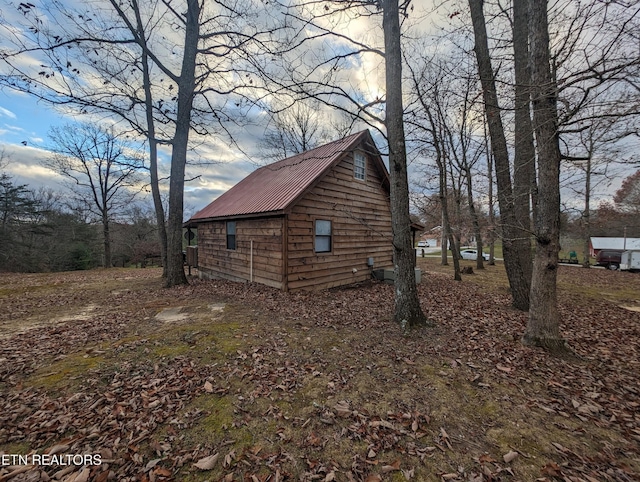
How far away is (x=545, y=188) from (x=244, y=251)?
875cm

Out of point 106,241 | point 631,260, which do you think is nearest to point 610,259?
point 631,260

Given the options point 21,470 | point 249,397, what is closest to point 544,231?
point 249,397

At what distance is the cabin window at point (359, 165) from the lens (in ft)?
34.2

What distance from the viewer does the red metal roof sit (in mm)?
8234

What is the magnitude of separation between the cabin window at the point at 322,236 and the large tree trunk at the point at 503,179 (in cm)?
527

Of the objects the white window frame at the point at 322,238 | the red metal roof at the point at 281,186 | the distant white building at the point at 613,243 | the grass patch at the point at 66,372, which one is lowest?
the grass patch at the point at 66,372

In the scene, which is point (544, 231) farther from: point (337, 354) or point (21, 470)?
point (21, 470)

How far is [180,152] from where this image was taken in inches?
350

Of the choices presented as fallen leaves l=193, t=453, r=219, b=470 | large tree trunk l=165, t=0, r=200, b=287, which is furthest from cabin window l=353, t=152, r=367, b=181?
fallen leaves l=193, t=453, r=219, b=470

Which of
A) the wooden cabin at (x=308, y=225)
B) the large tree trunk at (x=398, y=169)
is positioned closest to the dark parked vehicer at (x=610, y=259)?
the wooden cabin at (x=308, y=225)

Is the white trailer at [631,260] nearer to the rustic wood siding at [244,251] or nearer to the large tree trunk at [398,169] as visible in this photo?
the large tree trunk at [398,169]

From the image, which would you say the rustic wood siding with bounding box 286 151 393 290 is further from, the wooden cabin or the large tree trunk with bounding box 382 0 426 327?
the large tree trunk with bounding box 382 0 426 327

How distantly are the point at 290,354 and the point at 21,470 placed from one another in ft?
9.08

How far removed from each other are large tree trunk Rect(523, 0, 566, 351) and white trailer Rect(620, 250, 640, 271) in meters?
21.6
